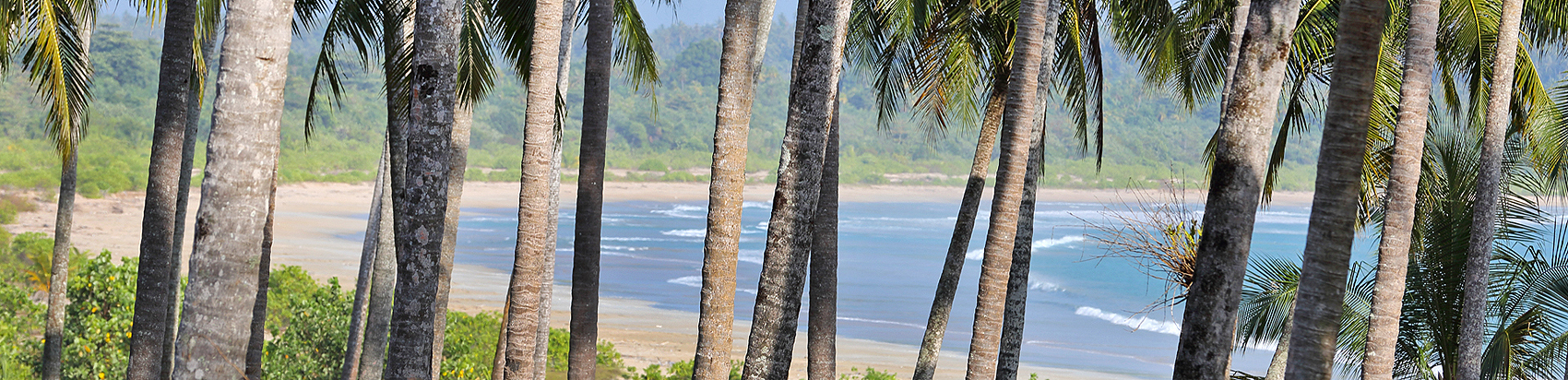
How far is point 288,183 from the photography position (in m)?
57.2

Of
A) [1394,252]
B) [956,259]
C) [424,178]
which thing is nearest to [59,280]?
[424,178]

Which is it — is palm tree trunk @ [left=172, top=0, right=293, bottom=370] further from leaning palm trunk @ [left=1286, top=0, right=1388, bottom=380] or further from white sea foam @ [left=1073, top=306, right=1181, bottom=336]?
white sea foam @ [left=1073, top=306, right=1181, bottom=336]

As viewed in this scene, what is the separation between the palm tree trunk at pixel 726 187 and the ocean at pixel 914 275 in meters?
4.51

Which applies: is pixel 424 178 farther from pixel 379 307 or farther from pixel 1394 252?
pixel 1394 252

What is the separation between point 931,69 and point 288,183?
5608cm

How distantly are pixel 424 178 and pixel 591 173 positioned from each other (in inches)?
89.6

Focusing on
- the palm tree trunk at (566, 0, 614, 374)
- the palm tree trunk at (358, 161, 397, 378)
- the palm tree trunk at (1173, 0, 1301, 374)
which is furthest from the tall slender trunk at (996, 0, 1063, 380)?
the palm tree trunk at (358, 161, 397, 378)

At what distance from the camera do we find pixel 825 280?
694 cm

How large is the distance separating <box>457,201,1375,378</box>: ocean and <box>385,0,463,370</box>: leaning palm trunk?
21.0 ft

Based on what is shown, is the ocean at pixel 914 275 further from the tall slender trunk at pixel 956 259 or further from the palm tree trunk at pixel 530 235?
the palm tree trunk at pixel 530 235

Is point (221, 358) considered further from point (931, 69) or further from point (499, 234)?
point (499, 234)

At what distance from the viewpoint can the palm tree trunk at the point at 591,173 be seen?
6.29m

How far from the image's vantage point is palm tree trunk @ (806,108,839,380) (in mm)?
6797

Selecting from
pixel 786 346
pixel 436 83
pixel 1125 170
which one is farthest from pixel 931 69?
pixel 1125 170
